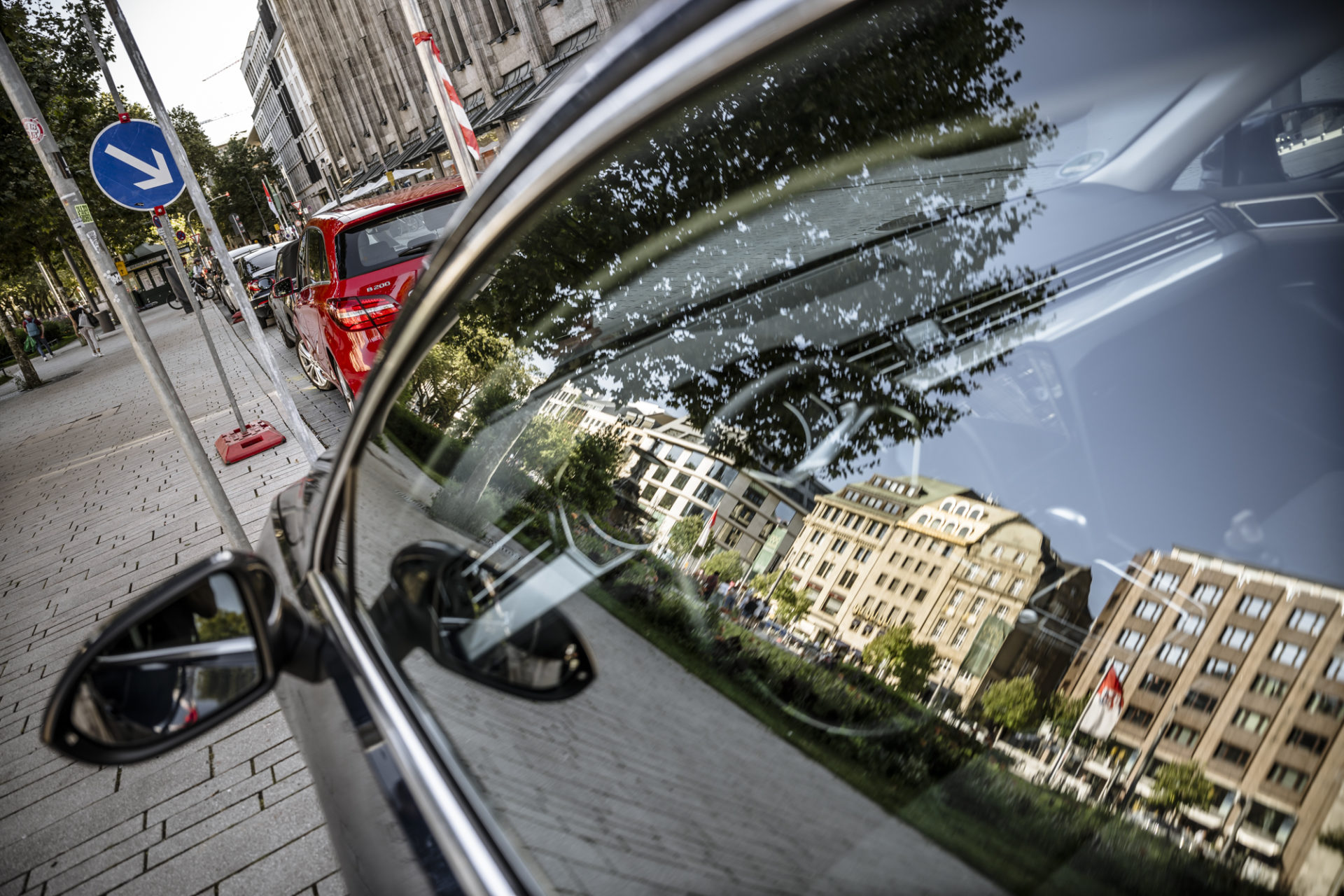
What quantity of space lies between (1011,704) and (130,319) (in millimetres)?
5325

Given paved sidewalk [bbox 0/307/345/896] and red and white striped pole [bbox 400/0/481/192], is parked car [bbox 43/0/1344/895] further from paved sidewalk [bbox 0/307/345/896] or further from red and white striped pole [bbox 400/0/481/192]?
red and white striped pole [bbox 400/0/481/192]

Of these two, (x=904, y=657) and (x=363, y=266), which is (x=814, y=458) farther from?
(x=363, y=266)

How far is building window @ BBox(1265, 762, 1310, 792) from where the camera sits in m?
0.58

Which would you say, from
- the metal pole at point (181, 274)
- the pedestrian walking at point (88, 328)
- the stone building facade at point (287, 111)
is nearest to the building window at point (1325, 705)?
the metal pole at point (181, 274)

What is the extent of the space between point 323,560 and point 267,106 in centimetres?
9431

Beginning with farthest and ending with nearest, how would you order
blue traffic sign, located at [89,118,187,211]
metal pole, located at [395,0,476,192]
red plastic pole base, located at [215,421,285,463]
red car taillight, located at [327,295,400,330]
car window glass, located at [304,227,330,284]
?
metal pole, located at [395,0,476,192] → red plastic pole base, located at [215,421,285,463] → car window glass, located at [304,227,330,284] → red car taillight, located at [327,295,400,330] → blue traffic sign, located at [89,118,187,211]

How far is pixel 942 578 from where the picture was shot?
0.79m

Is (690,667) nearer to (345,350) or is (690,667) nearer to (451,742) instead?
(451,742)

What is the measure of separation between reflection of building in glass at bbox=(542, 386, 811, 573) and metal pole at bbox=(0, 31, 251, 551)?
13.2 ft

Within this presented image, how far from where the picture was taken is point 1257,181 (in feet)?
2.68

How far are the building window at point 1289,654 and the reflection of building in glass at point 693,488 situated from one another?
1.49 ft

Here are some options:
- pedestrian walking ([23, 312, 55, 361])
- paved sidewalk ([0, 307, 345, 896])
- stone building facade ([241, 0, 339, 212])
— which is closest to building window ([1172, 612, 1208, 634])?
paved sidewalk ([0, 307, 345, 896])

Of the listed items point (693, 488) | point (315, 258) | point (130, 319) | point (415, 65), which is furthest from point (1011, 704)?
point (415, 65)

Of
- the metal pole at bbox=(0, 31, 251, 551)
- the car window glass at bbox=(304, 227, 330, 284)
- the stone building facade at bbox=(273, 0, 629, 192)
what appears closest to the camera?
the metal pole at bbox=(0, 31, 251, 551)
